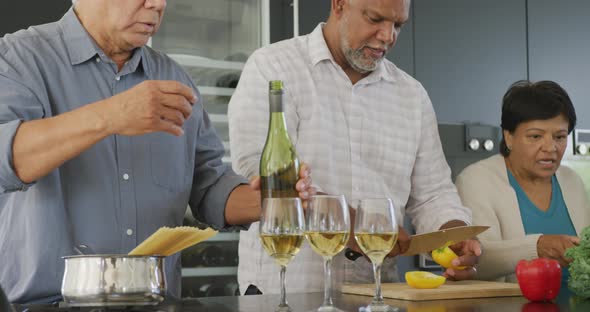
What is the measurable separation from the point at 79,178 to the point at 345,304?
61 cm

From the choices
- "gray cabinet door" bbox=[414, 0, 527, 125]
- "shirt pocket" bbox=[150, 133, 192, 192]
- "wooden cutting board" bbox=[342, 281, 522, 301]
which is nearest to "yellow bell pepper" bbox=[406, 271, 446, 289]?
"wooden cutting board" bbox=[342, 281, 522, 301]

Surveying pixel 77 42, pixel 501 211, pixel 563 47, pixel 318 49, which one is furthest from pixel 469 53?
pixel 77 42

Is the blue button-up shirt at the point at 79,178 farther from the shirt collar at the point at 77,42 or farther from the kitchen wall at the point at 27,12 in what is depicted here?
the kitchen wall at the point at 27,12

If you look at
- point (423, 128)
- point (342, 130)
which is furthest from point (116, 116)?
point (423, 128)

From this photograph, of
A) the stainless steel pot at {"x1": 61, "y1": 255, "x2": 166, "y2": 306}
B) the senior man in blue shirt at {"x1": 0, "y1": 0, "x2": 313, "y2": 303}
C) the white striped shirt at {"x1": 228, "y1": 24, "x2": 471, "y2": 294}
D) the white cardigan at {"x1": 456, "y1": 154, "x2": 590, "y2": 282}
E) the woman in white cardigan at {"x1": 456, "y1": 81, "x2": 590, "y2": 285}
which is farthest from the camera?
the woman in white cardigan at {"x1": 456, "y1": 81, "x2": 590, "y2": 285}

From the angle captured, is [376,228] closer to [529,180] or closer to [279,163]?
[279,163]

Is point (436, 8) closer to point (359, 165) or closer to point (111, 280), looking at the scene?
point (359, 165)

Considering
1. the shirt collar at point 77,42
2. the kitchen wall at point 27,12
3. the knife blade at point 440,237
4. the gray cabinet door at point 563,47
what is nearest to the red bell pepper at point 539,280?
the knife blade at point 440,237

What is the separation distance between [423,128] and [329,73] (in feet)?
1.15

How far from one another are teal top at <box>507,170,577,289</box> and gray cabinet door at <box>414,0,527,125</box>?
1.09 meters

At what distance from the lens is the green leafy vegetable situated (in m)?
1.93

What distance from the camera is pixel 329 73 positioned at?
2467 mm

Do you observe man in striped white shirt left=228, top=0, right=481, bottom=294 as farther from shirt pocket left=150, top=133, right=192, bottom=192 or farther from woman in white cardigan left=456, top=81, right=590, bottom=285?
shirt pocket left=150, top=133, right=192, bottom=192

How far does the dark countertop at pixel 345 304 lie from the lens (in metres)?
1.53
